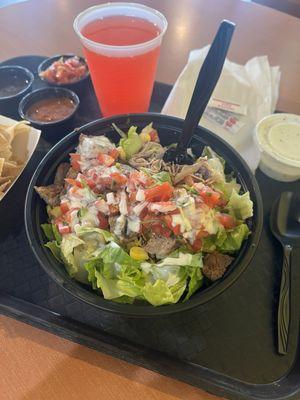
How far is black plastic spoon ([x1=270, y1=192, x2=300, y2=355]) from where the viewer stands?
3.20ft

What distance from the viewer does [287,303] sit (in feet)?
3.29

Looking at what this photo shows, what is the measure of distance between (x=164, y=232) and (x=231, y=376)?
0.44m

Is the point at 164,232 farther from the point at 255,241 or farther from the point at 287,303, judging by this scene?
the point at 287,303

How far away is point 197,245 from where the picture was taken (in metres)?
0.95

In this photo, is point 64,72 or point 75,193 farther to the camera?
point 64,72

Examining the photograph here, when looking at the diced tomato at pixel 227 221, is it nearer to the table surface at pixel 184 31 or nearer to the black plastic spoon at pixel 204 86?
the black plastic spoon at pixel 204 86

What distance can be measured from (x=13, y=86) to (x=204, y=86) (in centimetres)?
106

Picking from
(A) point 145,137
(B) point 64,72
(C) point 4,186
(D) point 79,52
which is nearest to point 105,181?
(A) point 145,137

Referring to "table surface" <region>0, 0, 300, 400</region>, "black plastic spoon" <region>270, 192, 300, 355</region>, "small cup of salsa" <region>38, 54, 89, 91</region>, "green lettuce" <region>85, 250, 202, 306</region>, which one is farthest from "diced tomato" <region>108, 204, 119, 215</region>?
"small cup of salsa" <region>38, 54, 89, 91</region>

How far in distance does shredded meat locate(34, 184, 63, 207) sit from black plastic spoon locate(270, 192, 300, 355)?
2.45 ft

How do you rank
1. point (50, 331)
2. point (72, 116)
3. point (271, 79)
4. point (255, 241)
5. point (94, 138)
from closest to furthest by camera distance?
point (255, 241) → point (50, 331) → point (94, 138) → point (72, 116) → point (271, 79)

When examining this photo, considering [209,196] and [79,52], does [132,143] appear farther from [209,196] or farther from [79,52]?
[79,52]

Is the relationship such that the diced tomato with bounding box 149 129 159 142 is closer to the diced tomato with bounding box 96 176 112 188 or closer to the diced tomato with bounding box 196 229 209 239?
the diced tomato with bounding box 96 176 112 188

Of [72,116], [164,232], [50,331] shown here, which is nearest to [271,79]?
[72,116]
